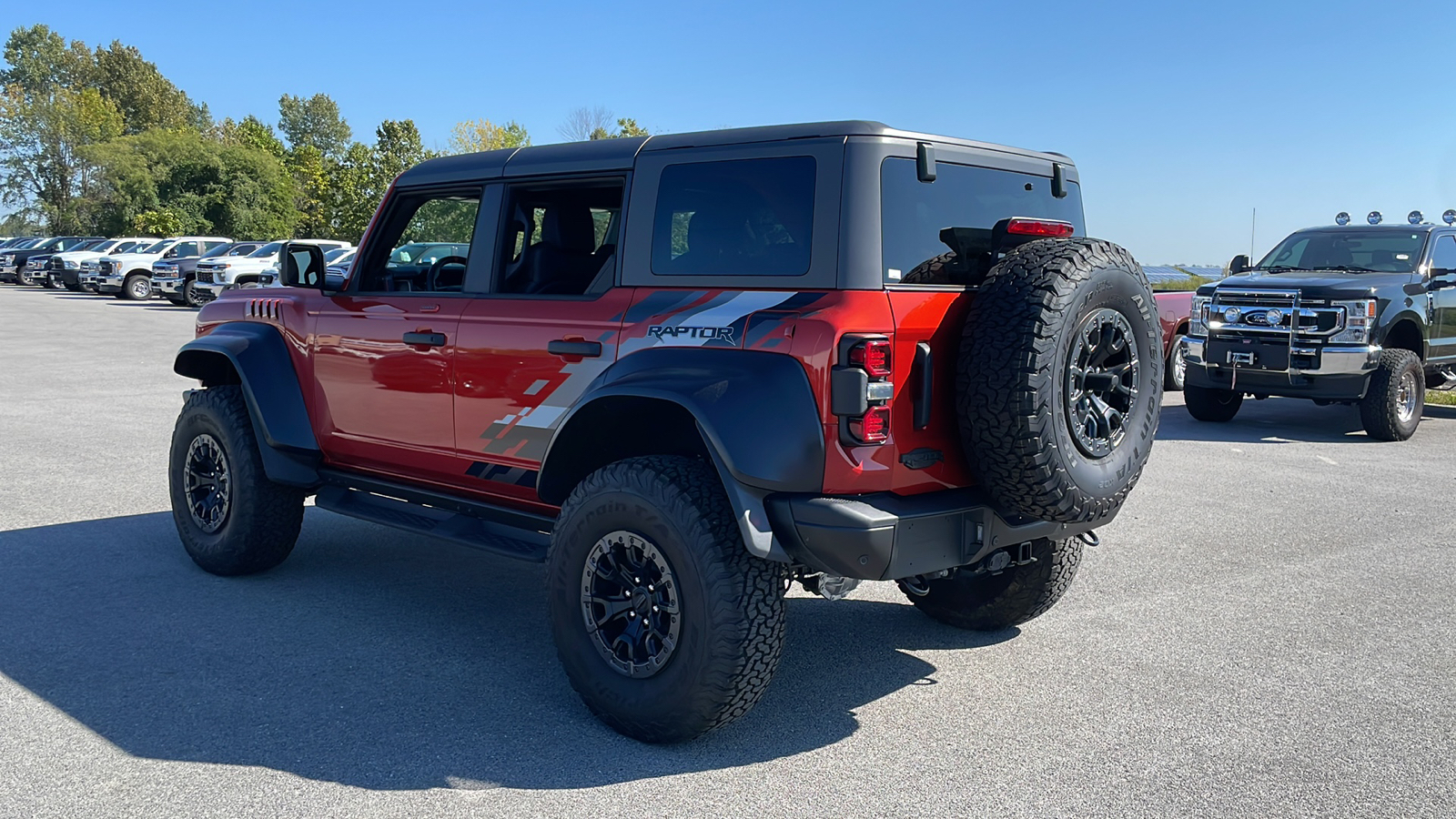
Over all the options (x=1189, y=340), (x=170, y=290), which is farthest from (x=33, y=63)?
(x=1189, y=340)

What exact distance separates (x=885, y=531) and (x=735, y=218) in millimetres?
1220

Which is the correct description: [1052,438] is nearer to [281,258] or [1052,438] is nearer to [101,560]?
[281,258]

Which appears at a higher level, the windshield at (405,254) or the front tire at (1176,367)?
the windshield at (405,254)

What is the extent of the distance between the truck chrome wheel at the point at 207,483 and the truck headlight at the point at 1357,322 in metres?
9.24

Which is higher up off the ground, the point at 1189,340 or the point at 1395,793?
the point at 1189,340

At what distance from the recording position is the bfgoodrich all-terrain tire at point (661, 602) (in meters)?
3.65

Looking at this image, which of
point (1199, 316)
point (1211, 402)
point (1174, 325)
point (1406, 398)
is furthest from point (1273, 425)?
point (1174, 325)

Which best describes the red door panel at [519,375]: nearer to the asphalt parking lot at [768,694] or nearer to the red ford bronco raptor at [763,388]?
the red ford bronco raptor at [763,388]

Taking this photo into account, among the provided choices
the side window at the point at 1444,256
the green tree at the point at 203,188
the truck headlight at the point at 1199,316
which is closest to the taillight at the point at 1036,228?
the truck headlight at the point at 1199,316

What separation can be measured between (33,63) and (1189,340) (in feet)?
371

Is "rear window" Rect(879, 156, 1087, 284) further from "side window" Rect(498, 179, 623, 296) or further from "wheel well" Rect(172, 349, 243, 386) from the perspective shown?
"wheel well" Rect(172, 349, 243, 386)

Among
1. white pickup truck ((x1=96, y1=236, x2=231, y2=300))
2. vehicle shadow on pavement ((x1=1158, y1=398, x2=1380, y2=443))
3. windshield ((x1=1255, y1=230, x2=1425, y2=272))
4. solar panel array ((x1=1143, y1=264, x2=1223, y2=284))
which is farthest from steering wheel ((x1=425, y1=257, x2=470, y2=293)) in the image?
white pickup truck ((x1=96, y1=236, x2=231, y2=300))

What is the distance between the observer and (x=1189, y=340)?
1148 centimetres

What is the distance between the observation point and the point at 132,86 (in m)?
97.9
